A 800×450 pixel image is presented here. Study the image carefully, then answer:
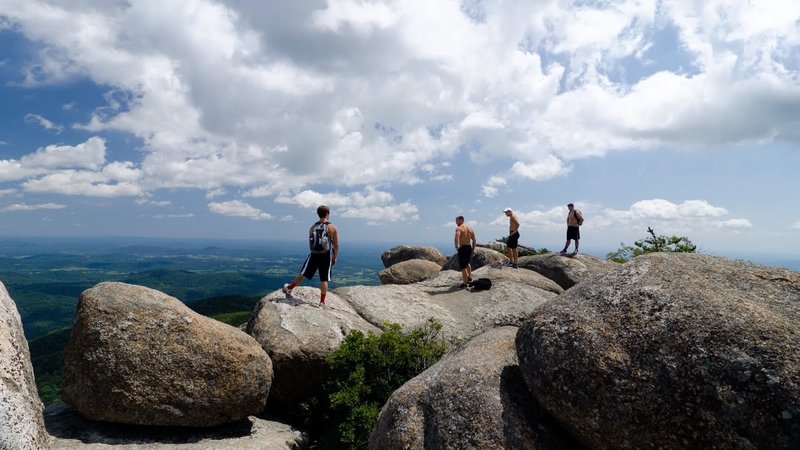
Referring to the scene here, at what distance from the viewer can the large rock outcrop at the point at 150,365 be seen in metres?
11.6

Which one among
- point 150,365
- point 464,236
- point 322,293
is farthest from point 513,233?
point 150,365

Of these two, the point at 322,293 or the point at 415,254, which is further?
the point at 415,254

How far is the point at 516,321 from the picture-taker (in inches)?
750

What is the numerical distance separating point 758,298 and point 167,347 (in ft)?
45.6

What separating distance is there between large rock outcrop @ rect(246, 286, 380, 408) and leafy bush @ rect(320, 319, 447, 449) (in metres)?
0.62

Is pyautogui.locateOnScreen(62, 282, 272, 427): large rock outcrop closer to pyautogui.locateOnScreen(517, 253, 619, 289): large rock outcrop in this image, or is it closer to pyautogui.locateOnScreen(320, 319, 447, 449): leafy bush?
pyautogui.locateOnScreen(320, 319, 447, 449): leafy bush

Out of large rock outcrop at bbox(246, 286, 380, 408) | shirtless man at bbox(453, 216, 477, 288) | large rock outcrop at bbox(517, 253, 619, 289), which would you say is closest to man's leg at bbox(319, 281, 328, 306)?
large rock outcrop at bbox(246, 286, 380, 408)

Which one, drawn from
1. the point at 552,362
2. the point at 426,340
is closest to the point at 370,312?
the point at 426,340

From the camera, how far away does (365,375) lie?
14.6 meters

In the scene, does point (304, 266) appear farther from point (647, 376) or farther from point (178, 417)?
point (647, 376)

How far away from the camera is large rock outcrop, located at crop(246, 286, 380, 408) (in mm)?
14633

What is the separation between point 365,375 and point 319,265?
4.68 metres

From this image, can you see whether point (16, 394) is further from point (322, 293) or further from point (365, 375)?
point (322, 293)

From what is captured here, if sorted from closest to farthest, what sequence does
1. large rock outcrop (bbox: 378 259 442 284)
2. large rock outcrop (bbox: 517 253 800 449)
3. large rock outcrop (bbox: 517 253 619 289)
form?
large rock outcrop (bbox: 517 253 800 449) < large rock outcrop (bbox: 517 253 619 289) < large rock outcrop (bbox: 378 259 442 284)
